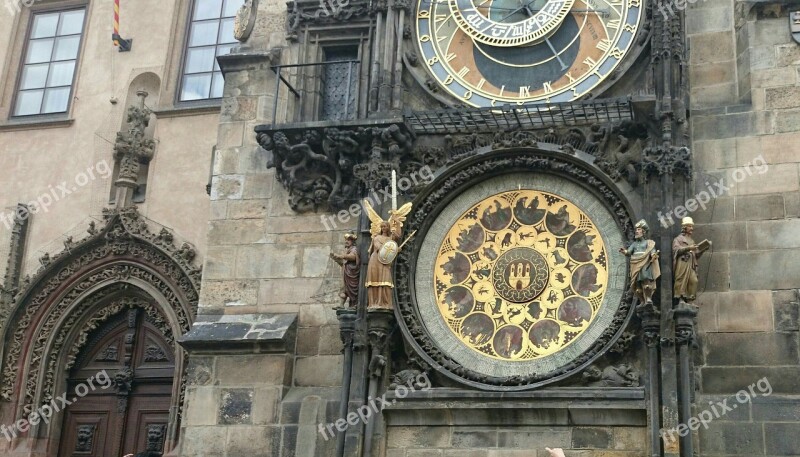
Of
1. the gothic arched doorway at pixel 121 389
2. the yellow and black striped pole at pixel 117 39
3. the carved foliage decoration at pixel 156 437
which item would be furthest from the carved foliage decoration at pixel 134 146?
the carved foliage decoration at pixel 156 437

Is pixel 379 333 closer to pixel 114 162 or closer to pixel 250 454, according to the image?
pixel 250 454

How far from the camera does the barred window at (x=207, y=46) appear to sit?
58.5ft

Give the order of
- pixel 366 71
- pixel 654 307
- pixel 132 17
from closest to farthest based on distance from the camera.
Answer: pixel 654 307
pixel 366 71
pixel 132 17

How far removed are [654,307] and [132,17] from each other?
10491 mm

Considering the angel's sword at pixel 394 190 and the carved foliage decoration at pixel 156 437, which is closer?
the angel's sword at pixel 394 190

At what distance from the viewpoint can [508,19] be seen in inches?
543

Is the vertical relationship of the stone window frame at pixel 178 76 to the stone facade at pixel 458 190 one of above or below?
above

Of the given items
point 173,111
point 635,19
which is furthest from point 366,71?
point 173,111

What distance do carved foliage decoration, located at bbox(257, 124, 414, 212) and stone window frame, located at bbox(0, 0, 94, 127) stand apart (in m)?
5.76

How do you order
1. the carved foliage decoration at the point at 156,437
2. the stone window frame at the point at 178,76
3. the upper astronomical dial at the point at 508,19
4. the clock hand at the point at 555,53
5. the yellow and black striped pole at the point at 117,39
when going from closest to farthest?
the clock hand at the point at 555,53
the upper astronomical dial at the point at 508,19
the carved foliage decoration at the point at 156,437
the stone window frame at the point at 178,76
the yellow and black striped pole at the point at 117,39

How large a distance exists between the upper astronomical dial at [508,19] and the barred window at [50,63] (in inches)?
293

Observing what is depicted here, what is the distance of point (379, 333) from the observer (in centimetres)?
1240

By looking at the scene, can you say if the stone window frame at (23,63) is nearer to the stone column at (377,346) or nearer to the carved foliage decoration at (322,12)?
the carved foliage decoration at (322,12)

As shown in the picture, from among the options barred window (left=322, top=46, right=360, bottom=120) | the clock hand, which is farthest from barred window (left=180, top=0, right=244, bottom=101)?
the clock hand
